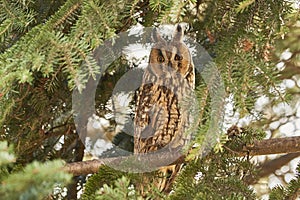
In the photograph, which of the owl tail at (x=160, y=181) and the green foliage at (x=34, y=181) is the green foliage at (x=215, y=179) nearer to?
the owl tail at (x=160, y=181)

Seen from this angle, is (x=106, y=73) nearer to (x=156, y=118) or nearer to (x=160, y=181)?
(x=156, y=118)

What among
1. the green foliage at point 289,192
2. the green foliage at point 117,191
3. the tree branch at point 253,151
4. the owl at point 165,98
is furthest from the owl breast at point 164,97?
the green foliage at point 117,191

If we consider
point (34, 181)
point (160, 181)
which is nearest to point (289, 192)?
point (160, 181)

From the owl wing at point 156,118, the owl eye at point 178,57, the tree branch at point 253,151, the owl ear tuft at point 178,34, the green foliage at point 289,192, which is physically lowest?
the green foliage at point 289,192

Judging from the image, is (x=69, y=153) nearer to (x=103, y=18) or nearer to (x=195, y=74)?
(x=195, y=74)

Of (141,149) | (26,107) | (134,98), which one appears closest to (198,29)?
(134,98)

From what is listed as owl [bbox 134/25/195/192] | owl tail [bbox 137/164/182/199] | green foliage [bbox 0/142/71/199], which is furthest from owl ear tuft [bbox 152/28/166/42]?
green foliage [bbox 0/142/71/199]
